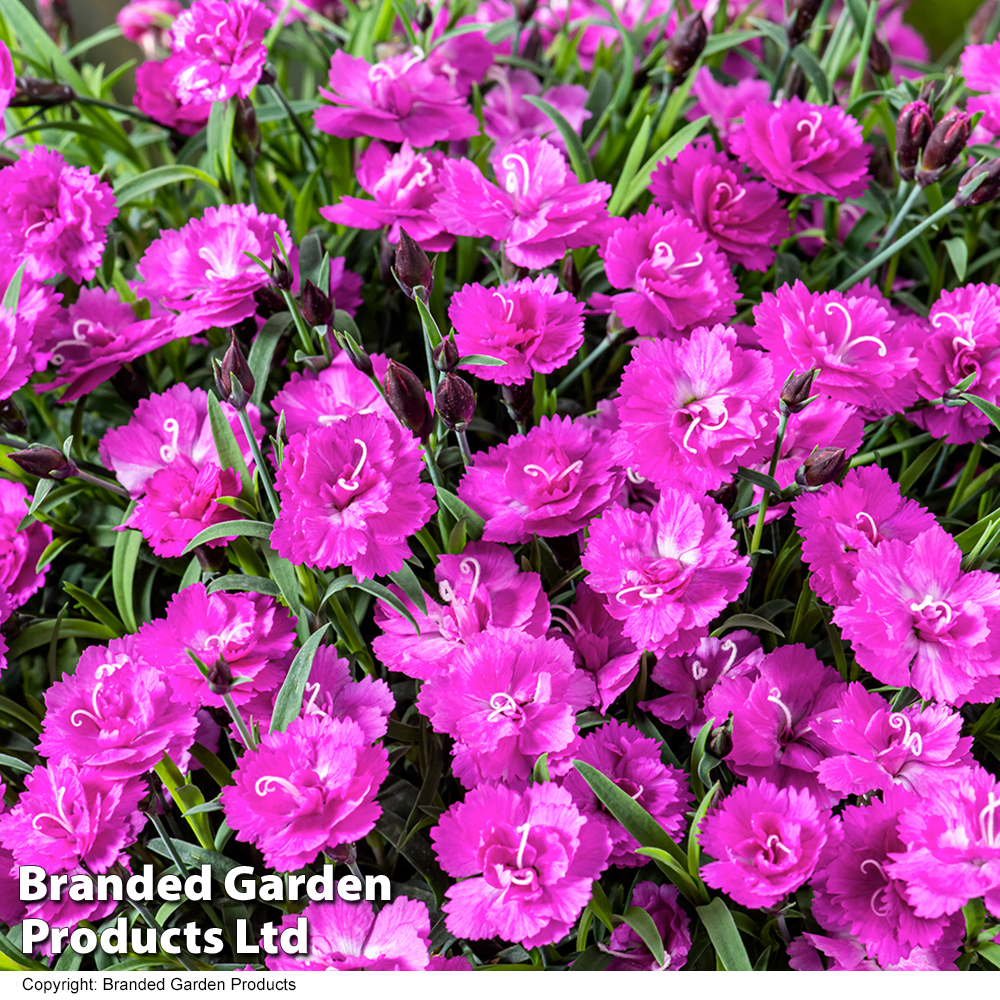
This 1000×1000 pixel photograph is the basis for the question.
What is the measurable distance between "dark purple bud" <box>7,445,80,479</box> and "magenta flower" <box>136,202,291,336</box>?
14 centimetres

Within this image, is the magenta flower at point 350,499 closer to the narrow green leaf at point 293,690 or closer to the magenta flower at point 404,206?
the narrow green leaf at point 293,690

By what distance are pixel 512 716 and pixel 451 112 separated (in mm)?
597

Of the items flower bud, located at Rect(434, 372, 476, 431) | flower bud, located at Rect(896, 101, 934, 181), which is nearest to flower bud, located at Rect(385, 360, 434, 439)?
flower bud, located at Rect(434, 372, 476, 431)

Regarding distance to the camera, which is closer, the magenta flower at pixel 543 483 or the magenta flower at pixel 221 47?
the magenta flower at pixel 543 483

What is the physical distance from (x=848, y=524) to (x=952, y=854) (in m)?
0.23

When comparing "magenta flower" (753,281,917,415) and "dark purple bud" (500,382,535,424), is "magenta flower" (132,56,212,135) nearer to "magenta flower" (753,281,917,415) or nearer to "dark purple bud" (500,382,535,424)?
"dark purple bud" (500,382,535,424)

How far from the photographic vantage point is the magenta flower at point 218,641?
0.65m

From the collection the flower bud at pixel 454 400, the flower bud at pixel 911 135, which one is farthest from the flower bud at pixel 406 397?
the flower bud at pixel 911 135

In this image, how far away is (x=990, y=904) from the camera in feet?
1.76

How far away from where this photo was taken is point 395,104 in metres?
0.87

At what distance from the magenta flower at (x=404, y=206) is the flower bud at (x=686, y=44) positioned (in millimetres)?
289

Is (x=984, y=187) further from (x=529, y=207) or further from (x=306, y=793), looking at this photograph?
(x=306, y=793)

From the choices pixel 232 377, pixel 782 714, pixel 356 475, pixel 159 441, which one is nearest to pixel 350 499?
pixel 356 475

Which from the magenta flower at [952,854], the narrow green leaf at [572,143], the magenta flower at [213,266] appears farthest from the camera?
the narrow green leaf at [572,143]
